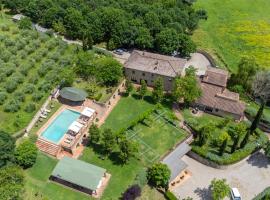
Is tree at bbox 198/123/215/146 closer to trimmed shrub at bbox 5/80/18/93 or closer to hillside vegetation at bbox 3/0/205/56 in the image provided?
hillside vegetation at bbox 3/0/205/56

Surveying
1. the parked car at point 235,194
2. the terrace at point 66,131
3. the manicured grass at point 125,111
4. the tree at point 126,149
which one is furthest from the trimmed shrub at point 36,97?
the parked car at point 235,194

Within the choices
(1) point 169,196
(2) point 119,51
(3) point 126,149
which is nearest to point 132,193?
(1) point 169,196

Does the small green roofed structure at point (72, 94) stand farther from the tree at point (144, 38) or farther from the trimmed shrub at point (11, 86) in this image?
the tree at point (144, 38)

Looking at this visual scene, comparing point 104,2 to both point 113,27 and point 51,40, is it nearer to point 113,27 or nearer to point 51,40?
point 113,27

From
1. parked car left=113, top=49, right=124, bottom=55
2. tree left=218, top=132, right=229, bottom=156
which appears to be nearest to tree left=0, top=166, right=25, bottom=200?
tree left=218, top=132, right=229, bottom=156

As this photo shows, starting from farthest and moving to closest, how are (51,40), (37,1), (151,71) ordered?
(37,1) → (51,40) → (151,71)

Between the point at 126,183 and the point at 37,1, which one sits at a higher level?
the point at 37,1

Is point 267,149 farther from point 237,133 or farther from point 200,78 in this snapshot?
point 200,78

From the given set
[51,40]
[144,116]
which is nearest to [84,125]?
[144,116]

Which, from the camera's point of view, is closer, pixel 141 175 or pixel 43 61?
pixel 141 175
